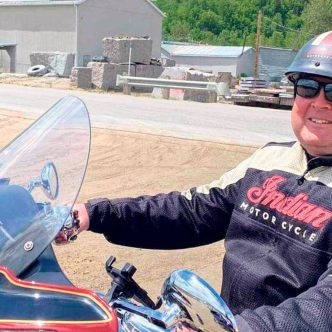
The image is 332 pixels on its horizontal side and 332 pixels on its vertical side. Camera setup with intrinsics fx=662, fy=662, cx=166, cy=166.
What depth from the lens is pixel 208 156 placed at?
9930 mm

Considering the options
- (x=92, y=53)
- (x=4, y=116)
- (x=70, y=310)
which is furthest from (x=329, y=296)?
(x=92, y=53)

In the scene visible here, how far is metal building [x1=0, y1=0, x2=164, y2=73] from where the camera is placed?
38.3m

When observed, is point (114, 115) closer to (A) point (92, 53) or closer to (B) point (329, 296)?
(B) point (329, 296)

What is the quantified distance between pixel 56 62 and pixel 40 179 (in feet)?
104

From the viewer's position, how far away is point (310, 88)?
2.44 meters

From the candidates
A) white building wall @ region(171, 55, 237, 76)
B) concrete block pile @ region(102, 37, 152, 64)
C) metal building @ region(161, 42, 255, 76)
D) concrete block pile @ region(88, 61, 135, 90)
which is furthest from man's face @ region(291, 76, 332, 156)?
white building wall @ region(171, 55, 237, 76)

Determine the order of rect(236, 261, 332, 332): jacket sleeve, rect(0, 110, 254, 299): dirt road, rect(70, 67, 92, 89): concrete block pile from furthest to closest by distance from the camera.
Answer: rect(70, 67, 92, 89): concrete block pile → rect(0, 110, 254, 299): dirt road → rect(236, 261, 332, 332): jacket sleeve

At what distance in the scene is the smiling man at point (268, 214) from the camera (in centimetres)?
226

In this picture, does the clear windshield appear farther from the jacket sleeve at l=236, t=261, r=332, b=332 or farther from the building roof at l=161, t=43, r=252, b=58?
the building roof at l=161, t=43, r=252, b=58

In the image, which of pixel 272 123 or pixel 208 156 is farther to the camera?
pixel 272 123

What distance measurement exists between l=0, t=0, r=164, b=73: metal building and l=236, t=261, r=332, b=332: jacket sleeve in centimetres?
3636

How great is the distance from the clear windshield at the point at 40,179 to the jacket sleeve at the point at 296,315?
55 cm

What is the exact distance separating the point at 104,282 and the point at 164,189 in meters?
3.08

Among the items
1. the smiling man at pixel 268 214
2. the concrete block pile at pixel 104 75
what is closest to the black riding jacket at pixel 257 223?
the smiling man at pixel 268 214
